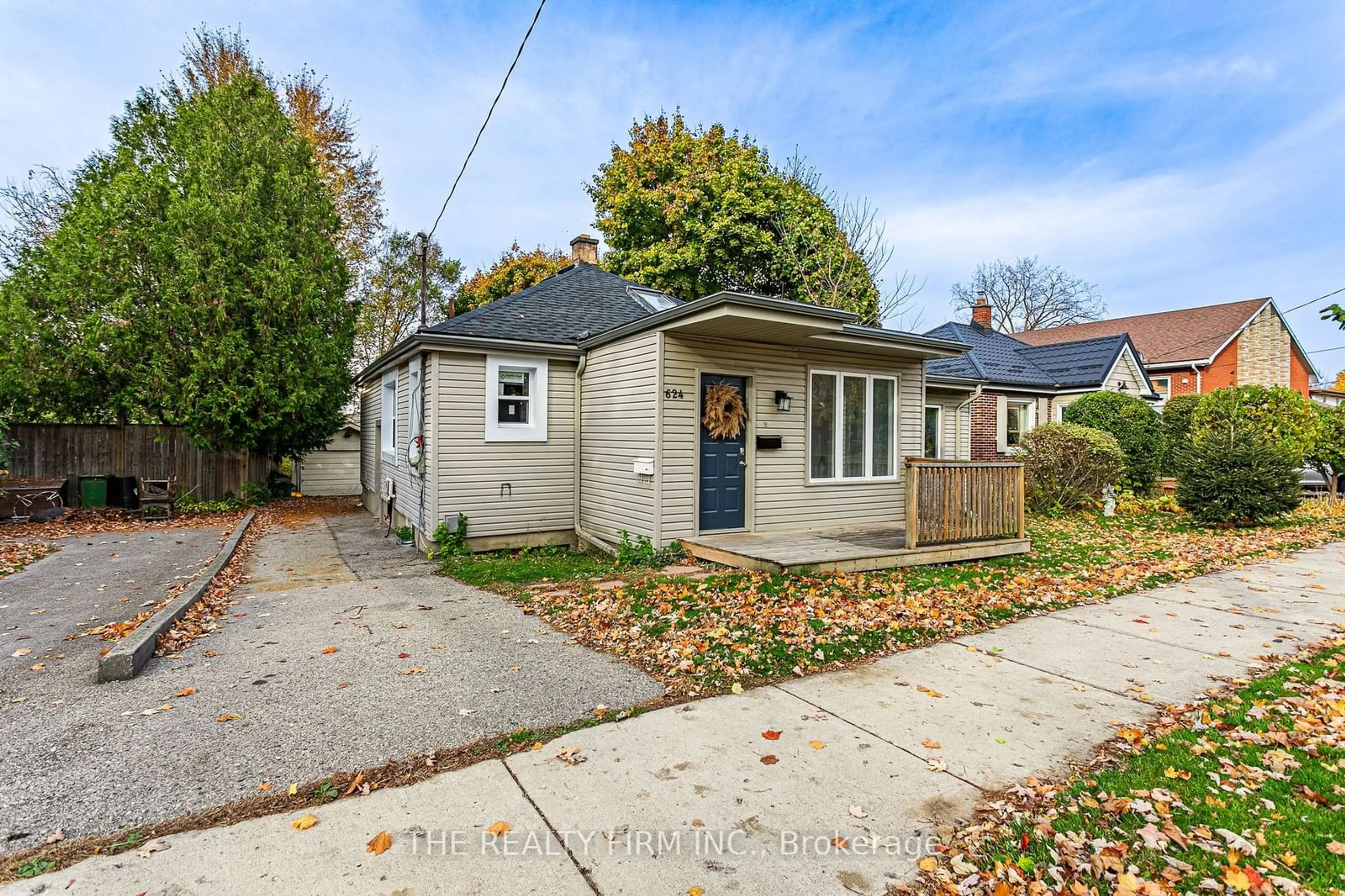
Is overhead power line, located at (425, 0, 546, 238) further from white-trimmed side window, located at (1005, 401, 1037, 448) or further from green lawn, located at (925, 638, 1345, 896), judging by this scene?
white-trimmed side window, located at (1005, 401, 1037, 448)

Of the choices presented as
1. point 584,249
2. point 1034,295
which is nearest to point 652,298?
point 584,249

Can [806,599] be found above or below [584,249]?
below

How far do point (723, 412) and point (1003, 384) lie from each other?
388 inches

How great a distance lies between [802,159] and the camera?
2083cm

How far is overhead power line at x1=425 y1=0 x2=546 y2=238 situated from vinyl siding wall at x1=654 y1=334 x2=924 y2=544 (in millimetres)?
3737

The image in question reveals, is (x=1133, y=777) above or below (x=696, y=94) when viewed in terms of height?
below

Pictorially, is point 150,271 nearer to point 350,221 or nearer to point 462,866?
point 350,221

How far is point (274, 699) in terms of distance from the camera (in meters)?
4.01

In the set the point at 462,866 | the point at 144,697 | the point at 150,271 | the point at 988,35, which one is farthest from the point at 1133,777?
the point at 150,271

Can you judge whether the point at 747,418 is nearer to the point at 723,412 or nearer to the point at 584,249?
the point at 723,412

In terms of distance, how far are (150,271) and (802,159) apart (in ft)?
59.9

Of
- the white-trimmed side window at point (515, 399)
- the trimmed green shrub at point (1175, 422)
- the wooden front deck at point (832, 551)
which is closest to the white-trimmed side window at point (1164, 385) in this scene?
the trimmed green shrub at point (1175, 422)

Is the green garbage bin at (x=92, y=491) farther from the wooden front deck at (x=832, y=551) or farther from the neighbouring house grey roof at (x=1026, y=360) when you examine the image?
the neighbouring house grey roof at (x=1026, y=360)

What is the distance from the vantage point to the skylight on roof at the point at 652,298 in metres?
11.7
